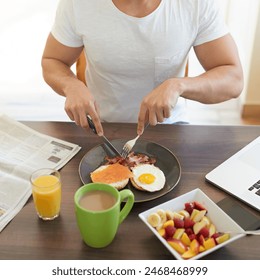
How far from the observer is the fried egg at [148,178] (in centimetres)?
91

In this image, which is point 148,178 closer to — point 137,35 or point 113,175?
point 113,175

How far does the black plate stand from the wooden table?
18mm

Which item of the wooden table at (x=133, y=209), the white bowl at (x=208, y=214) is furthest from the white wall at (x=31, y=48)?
the white bowl at (x=208, y=214)

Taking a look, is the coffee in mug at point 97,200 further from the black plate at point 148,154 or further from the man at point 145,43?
the man at point 145,43

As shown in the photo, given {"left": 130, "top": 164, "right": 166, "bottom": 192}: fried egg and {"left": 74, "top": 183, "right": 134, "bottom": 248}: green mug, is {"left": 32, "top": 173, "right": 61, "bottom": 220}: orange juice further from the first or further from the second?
{"left": 130, "top": 164, "right": 166, "bottom": 192}: fried egg

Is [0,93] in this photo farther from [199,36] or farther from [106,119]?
[199,36]

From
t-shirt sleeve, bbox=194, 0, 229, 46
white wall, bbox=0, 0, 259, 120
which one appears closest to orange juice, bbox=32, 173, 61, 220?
t-shirt sleeve, bbox=194, 0, 229, 46

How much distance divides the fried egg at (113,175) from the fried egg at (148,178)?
22mm

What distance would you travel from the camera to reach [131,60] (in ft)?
4.10

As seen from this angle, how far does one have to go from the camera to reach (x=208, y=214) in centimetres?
82

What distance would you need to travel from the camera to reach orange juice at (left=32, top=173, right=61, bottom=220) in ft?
2.65

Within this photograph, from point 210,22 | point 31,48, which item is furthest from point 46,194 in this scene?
point 31,48

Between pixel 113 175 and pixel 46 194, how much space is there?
0.18 m
